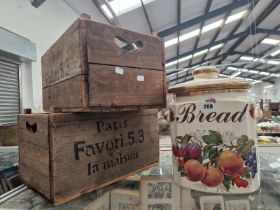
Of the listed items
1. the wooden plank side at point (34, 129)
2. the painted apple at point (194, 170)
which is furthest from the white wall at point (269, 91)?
the wooden plank side at point (34, 129)

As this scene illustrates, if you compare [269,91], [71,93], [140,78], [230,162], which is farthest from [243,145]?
A: [269,91]

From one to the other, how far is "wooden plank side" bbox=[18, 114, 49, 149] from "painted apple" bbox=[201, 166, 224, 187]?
1.21 feet

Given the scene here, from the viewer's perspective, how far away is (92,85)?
0.50 metres

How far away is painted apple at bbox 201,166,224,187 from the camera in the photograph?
489mm

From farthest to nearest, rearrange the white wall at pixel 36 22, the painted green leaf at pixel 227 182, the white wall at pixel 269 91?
1. the white wall at pixel 269 91
2. the white wall at pixel 36 22
3. the painted green leaf at pixel 227 182

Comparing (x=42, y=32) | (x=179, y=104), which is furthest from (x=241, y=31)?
(x=179, y=104)

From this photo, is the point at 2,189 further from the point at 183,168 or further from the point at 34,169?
the point at 183,168

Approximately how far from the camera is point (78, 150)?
541 mm

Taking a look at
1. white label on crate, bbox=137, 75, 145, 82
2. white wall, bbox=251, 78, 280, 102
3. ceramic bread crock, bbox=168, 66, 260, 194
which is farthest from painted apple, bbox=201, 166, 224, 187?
white wall, bbox=251, 78, 280, 102

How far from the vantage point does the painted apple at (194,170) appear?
0.50 metres

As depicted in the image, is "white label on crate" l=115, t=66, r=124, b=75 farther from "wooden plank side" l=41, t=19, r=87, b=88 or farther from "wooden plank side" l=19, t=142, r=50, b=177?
"wooden plank side" l=19, t=142, r=50, b=177

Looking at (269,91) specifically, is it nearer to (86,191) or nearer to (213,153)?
(213,153)

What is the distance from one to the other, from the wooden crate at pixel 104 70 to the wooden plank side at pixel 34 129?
7cm

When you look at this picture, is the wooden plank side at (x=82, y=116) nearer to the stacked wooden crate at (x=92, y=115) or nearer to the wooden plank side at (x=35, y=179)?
the stacked wooden crate at (x=92, y=115)
